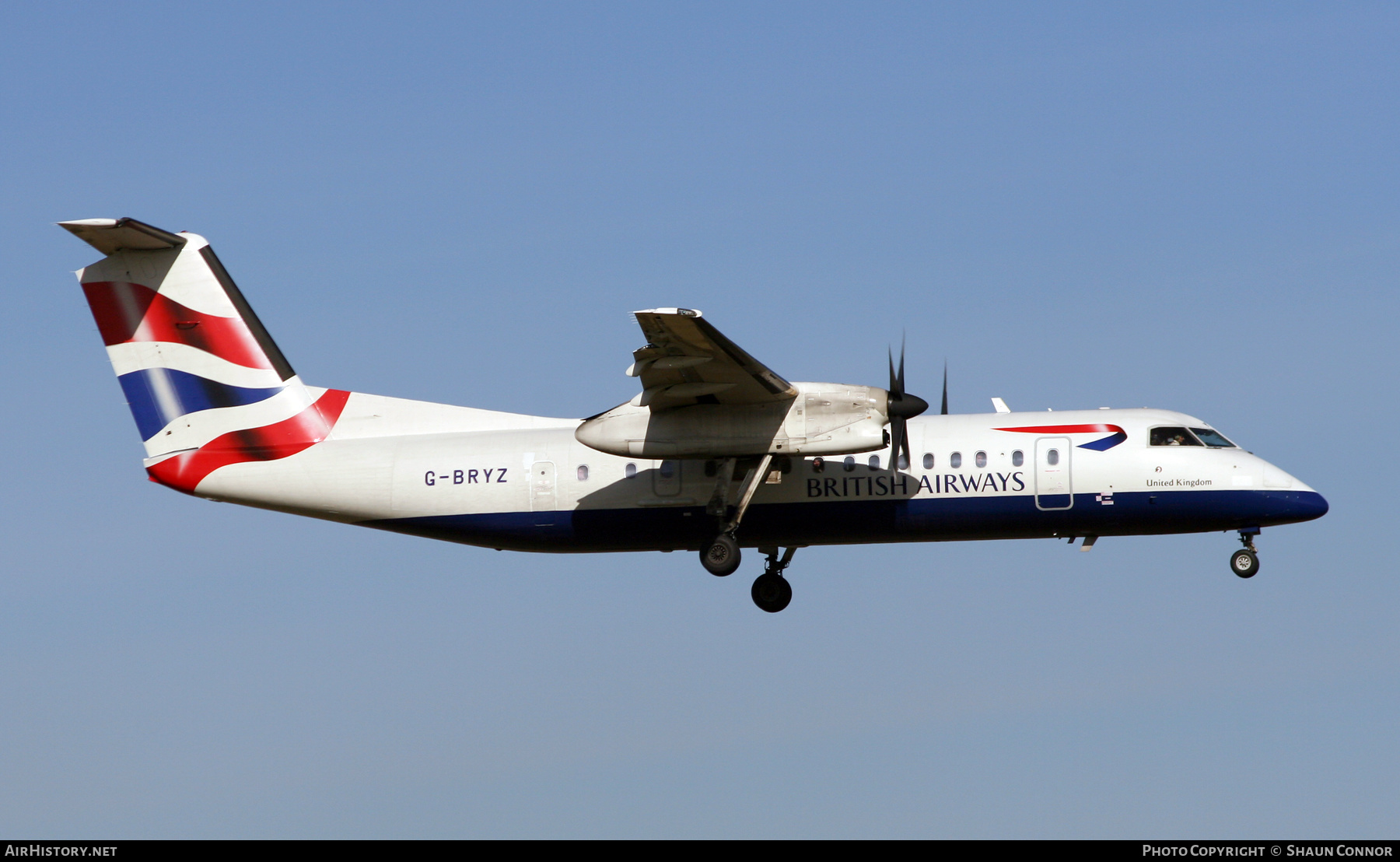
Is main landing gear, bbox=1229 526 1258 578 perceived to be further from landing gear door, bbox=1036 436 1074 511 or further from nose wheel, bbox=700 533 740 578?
nose wheel, bbox=700 533 740 578

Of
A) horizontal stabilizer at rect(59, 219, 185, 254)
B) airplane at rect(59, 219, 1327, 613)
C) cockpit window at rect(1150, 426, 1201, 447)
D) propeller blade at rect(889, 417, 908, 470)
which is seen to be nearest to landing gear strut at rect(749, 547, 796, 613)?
airplane at rect(59, 219, 1327, 613)

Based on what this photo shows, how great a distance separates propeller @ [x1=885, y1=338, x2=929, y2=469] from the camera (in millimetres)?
19938

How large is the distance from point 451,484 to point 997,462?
787cm

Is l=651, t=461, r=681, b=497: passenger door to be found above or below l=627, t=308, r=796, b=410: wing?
below

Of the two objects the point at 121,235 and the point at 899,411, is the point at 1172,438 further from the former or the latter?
the point at 121,235

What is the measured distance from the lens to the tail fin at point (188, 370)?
2217 cm

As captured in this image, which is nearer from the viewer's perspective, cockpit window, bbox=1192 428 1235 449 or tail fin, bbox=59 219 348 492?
cockpit window, bbox=1192 428 1235 449

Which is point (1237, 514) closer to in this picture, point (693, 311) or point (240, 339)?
point (693, 311)

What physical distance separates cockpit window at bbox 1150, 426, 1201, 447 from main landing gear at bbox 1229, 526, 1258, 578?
149cm

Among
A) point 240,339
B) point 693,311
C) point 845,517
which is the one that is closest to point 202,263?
point 240,339

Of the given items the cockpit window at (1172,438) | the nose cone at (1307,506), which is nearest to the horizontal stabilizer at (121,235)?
the cockpit window at (1172,438)

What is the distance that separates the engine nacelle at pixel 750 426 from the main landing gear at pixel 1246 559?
5.59m

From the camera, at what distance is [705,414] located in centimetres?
2019

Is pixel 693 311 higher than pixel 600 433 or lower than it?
higher
